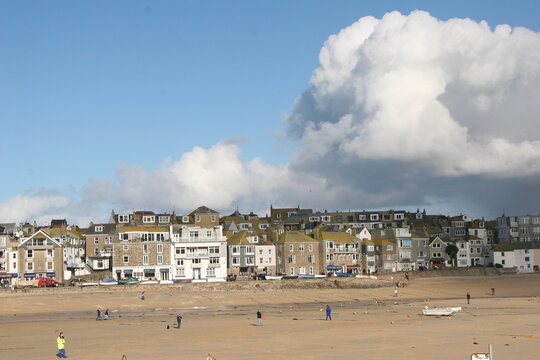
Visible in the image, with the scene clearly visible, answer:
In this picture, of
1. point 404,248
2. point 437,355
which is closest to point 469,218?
point 404,248

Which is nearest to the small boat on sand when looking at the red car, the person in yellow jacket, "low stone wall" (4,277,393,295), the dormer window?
"low stone wall" (4,277,393,295)

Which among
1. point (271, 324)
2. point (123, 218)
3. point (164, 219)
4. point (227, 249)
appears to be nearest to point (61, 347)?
A: point (271, 324)

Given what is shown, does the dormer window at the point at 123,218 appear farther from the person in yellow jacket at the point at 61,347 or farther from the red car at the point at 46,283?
the person in yellow jacket at the point at 61,347

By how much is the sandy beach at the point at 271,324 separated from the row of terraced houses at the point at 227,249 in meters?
12.9

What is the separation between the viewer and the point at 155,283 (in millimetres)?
83312

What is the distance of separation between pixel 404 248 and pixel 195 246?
133 feet

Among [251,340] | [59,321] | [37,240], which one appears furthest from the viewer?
[37,240]

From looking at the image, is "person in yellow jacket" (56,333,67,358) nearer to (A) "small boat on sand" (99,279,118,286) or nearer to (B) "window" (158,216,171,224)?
(A) "small boat on sand" (99,279,118,286)

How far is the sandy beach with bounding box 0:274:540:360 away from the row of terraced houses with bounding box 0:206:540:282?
12851 mm

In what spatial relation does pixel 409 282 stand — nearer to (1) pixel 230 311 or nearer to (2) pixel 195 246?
(2) pixel 195 246

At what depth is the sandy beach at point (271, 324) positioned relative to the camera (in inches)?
1524

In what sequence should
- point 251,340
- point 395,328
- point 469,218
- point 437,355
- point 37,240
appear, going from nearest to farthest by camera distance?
point 437,355, point 251,340, point 395,328, point 37,240, point 469,218

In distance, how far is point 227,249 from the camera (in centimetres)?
10312

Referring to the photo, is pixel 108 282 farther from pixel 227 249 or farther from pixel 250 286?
pixel 227 249
